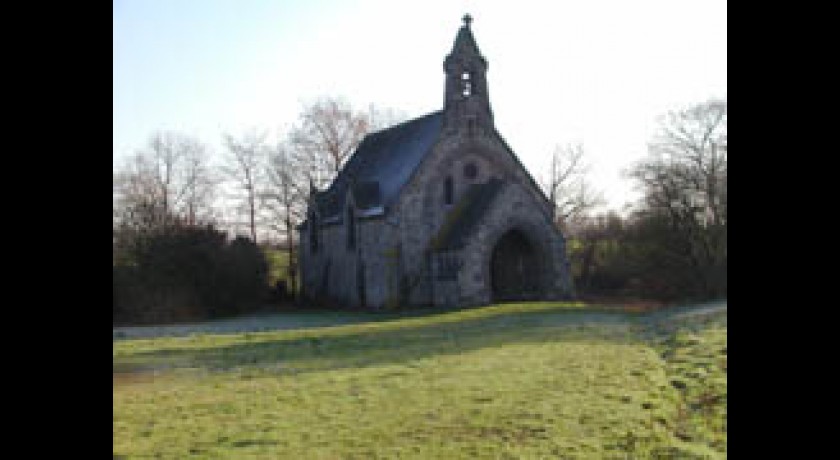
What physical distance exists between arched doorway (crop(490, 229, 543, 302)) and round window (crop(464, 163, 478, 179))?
309cm

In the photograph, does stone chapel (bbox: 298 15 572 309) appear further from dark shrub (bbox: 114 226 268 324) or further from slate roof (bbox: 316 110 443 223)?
dark shrub (bbox: 114 226 268 324)

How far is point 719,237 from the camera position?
99.3 feet

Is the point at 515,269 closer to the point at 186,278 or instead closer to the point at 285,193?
the point at 186,278

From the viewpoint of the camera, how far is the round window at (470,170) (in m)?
30.4

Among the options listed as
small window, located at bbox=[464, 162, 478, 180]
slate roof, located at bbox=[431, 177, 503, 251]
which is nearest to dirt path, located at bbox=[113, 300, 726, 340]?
slate roof, located at bbox=[431, 177, 503, 251]

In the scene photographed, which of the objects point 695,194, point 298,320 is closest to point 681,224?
point 695,194

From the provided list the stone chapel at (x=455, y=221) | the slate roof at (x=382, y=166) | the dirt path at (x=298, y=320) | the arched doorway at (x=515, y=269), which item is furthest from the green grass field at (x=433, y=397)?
the slate roof at (x=382, y=166)

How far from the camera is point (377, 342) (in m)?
15.5

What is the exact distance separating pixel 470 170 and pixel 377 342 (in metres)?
16.3

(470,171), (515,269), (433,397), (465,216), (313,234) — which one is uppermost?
(470,171)

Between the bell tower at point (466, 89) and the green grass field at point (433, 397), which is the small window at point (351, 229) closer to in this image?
the bell tower at point (466, 89)
